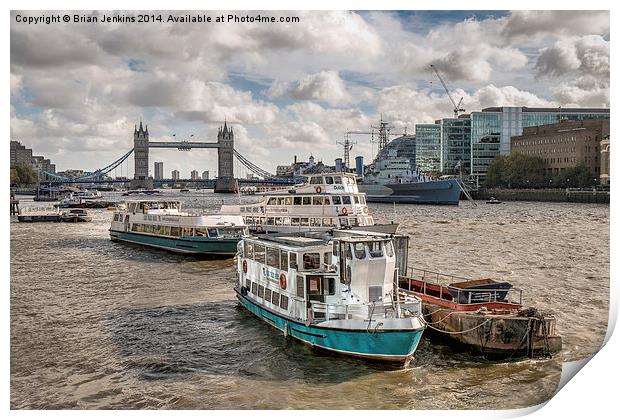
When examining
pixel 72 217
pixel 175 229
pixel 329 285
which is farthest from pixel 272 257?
pixel 72 217

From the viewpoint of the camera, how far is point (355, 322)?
13.7 m

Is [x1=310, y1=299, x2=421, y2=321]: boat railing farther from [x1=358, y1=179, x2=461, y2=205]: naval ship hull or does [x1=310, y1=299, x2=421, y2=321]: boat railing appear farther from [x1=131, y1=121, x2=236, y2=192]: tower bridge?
[x1=358, y1=179, x2=461, y2=205]: naval ship hull

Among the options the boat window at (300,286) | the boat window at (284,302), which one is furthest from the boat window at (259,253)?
the boat window at (300,286)

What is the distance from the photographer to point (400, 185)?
101000 mm

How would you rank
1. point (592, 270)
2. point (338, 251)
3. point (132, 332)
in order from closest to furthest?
point (338, 251) → point (132, 332) → point (592, 270)

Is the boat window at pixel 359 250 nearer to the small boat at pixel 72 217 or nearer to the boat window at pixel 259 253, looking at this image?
the boat window at pixel 259 253

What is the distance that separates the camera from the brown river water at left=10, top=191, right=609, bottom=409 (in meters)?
12.1

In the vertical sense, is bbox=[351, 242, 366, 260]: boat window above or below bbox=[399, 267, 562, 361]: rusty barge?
above

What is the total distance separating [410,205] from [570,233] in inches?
2213

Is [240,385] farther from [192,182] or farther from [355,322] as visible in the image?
[192,182]

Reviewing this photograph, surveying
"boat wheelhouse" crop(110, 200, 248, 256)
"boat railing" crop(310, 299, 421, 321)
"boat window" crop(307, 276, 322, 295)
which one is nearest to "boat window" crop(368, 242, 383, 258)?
"boat railing" crop(310, 299, 421, 321)

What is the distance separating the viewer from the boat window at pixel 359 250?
550 inches

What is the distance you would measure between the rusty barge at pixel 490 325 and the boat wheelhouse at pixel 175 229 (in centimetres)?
1426
